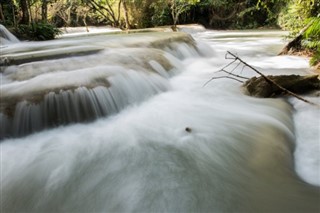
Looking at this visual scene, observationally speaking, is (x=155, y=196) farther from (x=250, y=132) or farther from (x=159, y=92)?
(x=159, y=92)

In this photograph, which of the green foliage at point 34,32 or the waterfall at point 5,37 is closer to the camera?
the waterfall at point 5,37

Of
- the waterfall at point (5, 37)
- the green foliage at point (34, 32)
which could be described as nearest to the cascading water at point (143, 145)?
the waterfall at point (5, 37)

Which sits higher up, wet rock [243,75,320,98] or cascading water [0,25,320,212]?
wet rock [243,75,320,98]

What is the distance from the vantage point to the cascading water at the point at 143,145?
2.31m

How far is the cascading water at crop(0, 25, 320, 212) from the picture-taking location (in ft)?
7.57

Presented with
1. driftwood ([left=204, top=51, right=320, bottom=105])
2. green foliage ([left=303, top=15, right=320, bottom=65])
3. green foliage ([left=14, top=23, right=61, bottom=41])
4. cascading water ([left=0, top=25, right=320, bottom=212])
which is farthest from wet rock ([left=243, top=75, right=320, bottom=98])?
green foliage ([left=14, top=23, right=61, bottom=41])

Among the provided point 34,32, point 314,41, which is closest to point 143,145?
point 314,41

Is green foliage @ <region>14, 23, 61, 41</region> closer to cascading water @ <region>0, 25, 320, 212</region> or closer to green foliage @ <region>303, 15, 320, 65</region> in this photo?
cascading water @ <region>0, 25, 320, 212</region>

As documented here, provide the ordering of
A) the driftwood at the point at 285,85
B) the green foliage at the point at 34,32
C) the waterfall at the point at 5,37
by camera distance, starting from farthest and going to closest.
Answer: the green foliage at the point at 34,32 < the waterfall at the point at 5,37 < the driftwood at the point at 285,85

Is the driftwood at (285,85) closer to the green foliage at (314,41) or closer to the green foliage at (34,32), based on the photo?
the green foliage at (314,41)

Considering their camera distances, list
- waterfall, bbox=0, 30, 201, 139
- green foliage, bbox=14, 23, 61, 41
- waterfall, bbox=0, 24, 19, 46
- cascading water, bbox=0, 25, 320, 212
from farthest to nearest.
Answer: green foliage, bbox=14, 23, 61, 41 → waterfall, bbox=0, 24, 19, 46 → waterfall, bbox=0, 30, 201, 139 → cascading water, bbox=0, 25, 320, 212

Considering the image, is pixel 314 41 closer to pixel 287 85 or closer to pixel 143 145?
pixel 287 85

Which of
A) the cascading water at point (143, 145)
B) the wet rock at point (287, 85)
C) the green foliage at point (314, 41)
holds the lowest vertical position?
the cascading water at point (143, 145)

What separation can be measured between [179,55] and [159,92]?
3.60m
